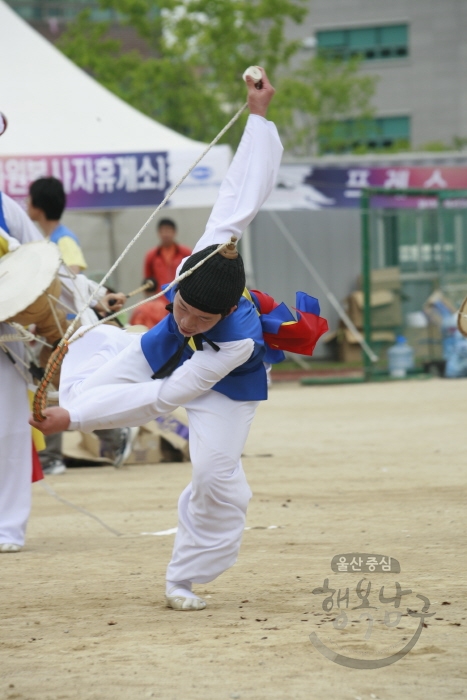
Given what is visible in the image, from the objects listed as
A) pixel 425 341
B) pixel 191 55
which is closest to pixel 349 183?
pixel 425 341

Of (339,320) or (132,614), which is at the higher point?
Answer: (132,614)

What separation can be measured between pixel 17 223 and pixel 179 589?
229cm

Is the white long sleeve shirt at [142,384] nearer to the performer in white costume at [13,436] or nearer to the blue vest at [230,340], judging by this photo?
the blue vest at [230,340]

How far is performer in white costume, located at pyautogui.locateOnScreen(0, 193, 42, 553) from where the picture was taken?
18.9 ft

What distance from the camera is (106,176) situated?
12969mm

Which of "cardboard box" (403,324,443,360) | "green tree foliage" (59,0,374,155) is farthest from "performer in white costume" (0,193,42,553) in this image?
"green tree foliage" (59,0,374,155)

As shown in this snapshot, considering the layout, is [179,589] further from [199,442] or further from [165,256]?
[165,256]

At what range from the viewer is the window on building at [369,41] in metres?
43.0

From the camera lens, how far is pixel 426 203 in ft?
54.3

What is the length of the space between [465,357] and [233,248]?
455 inches

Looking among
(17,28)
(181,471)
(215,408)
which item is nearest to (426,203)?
(17,28)

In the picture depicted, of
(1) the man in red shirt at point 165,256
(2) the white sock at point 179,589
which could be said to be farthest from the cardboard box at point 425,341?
(2) the white sock at point 179,589

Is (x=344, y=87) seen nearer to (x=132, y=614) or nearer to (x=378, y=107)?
(x=378, y=107)

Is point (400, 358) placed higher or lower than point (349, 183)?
lower
